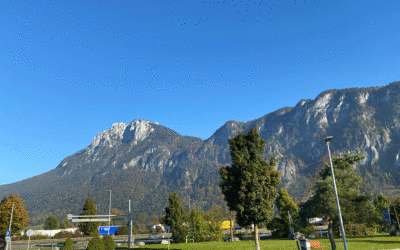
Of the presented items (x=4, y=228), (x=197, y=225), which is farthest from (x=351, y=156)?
(x=4, y=228)

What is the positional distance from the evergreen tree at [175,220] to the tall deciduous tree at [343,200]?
96.9 ft

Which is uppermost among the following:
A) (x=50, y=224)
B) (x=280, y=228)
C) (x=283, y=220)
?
(x=283, y=220)

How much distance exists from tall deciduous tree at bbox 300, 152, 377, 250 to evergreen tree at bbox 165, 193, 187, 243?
2955 cm

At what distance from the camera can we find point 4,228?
149ft

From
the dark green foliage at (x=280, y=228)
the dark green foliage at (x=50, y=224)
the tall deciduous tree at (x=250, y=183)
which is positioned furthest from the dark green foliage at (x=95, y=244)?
the dark green foliage at (x=50, y=224)

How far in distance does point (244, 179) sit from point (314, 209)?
23.7 ft

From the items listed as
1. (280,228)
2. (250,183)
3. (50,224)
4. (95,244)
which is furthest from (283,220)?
(50,224)

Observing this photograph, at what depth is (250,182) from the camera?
73.7 feet

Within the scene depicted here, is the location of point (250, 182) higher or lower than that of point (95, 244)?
higher

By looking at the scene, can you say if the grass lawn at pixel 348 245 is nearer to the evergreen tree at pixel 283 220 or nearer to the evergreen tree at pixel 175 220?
the evergreen tree at pixel 283 220

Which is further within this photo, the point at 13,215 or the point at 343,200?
the point at 13,215

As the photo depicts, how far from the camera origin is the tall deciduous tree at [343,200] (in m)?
23.6

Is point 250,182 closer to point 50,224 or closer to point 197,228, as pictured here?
point 197,228

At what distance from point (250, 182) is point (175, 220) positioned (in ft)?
110
